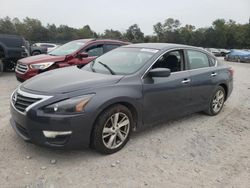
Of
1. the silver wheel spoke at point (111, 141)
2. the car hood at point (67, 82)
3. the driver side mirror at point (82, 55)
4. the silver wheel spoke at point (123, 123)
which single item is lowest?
the silver wheel spoke at point (111, 141)

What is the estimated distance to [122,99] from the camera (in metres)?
4.13

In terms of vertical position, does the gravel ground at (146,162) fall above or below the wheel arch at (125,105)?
below

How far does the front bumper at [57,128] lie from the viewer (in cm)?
365

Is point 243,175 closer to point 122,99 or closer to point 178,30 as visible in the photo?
point 122,99

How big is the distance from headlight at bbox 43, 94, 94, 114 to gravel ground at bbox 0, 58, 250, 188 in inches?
28.3

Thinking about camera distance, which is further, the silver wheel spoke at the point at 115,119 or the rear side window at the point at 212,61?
the rear side window at the point at 212,61

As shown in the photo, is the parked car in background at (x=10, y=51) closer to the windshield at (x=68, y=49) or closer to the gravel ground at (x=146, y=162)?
the windshield at (x=68, y=49)

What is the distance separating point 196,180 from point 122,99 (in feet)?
4.65

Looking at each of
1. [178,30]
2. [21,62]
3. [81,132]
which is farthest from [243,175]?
[178,30]

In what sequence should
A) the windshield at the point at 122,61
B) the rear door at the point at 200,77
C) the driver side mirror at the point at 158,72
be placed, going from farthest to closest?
the rear door at the point at 200,77
the windshield at the point at 122,61
the driver side mirror at the point at 158,72

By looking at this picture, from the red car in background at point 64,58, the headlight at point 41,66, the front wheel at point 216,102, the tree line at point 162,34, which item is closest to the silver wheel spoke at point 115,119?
the front wheel at point 216,102

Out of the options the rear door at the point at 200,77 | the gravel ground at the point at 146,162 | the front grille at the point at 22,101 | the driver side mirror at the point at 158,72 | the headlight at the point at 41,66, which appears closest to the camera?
the gravel ground at the point at 146,162

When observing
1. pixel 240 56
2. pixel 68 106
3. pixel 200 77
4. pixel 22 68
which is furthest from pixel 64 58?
pixel 240 56

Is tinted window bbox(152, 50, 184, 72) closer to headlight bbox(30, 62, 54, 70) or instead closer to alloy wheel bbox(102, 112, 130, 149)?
alloy wheel bbox(102, 112, 130, 149)
